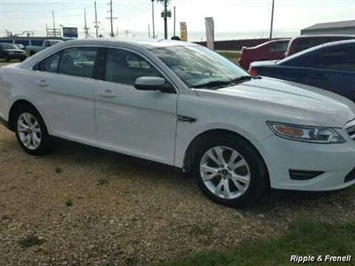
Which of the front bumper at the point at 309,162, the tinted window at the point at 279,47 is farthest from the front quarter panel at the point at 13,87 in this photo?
the tinted window at the point at 279,47

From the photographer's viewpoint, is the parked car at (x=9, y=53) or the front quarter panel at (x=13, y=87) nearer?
the front quarter panel at (x=13, y=87)

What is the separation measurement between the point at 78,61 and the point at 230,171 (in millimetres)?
2356

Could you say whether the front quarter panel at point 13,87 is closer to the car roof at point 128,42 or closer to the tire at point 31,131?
the tire at point 31,131

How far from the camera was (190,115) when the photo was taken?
400 centimetres

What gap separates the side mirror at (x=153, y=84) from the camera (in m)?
4.07

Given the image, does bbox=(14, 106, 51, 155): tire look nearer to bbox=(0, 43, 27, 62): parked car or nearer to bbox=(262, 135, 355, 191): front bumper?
bbox=(262, 135, 355, 191): front bumper

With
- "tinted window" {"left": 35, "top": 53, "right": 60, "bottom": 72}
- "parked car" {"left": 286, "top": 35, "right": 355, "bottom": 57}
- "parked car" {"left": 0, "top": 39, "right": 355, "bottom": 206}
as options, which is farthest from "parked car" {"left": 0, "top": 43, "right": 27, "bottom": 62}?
"tinted window" {"left": 35, "top": 53, "right": 60, "bottom": 72}

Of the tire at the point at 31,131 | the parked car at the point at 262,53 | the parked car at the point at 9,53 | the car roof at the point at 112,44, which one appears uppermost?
the car roof at the point at 112,44

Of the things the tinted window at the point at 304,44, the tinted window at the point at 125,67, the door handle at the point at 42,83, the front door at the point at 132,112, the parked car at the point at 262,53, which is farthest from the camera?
the parked car at the point at 262,53

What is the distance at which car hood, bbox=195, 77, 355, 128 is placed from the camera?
362 centimetres

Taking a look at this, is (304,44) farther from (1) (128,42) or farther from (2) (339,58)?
(1) (128,42)

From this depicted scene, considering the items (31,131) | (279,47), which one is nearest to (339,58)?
(31,131)

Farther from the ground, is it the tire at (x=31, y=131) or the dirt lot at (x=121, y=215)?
the tire at (x=31, y=131)

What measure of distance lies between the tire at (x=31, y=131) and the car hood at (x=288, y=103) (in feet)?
7.78
